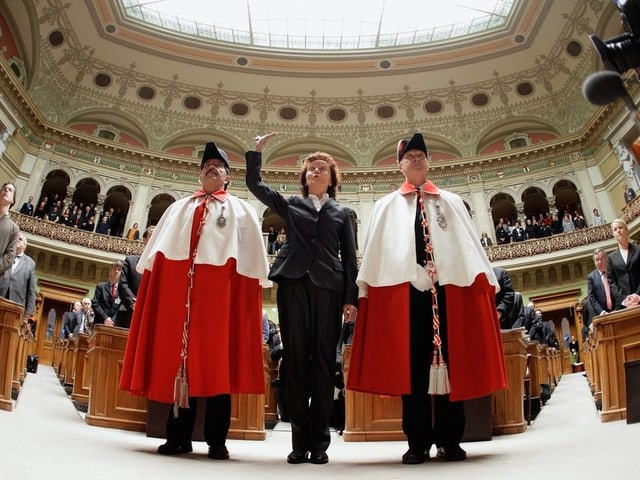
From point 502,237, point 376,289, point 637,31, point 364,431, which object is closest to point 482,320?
point 376,289

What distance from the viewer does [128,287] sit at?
16.7ft

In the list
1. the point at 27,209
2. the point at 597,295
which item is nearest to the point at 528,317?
the point at 597,295

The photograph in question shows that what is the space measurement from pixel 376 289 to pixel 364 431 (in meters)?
2.04

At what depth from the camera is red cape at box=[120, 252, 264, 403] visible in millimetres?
2939

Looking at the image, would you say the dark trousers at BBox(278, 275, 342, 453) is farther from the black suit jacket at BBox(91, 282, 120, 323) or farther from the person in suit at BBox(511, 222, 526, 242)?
the person in suit at BBox(511, 222, 526, 242)

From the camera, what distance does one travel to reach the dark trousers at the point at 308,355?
2875mm

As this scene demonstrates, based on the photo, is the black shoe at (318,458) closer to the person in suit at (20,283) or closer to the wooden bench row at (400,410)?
the wooden bench row at (400,410)

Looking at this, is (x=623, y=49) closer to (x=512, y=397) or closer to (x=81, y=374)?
(x=512, y=397)

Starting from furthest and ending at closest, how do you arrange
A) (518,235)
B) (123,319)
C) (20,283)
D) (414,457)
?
(518,235) < (20,283) < (123,319) < (414,457)

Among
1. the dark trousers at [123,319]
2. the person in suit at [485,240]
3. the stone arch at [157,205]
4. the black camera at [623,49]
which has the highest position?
the stone arch at [157,205]

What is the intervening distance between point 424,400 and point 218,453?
1158mm

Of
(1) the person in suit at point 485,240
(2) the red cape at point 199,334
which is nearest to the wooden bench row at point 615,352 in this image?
(2) the red cape at point 199,334

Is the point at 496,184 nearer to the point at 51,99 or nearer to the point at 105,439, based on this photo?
the point at 51,99

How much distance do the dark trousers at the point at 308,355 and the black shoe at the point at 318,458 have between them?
0.04 metres
